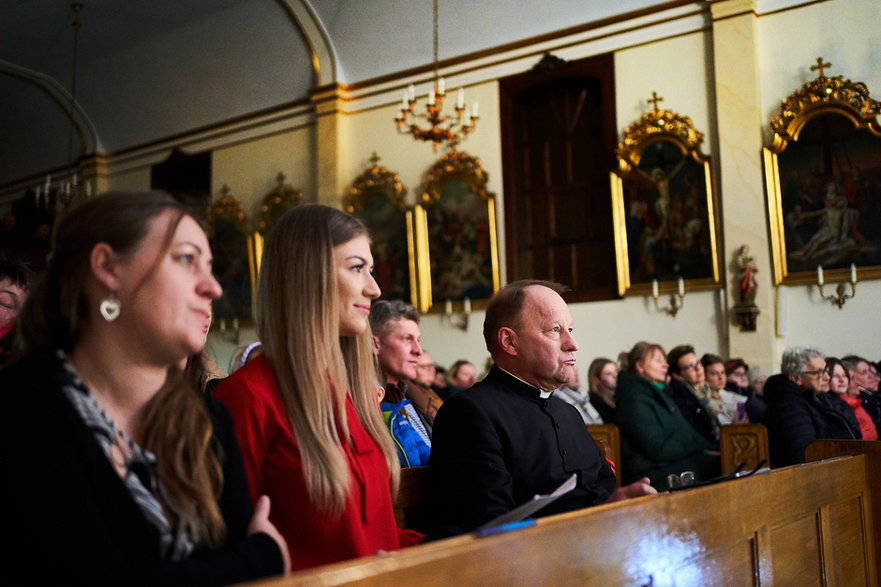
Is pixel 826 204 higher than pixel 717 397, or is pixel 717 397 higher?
pixel 826 204

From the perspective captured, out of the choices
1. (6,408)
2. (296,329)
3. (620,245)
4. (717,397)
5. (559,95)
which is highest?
(559,95)

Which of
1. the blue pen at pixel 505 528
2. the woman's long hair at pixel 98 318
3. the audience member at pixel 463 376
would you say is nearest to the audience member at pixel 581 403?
the audience member at pixel 463 376

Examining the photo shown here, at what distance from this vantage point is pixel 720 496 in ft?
8.88

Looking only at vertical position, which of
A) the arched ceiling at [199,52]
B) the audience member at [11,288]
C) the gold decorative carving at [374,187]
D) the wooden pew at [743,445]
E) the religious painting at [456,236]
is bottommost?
the wooden pew at [743,445]

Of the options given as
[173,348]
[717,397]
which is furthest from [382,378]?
[717,397]

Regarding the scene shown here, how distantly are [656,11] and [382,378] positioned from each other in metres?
8.62

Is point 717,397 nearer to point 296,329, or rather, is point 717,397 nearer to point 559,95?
point 559,95

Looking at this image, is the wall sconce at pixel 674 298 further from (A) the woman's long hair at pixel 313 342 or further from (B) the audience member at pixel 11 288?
(A) the woman's long hair at pixel 313 342

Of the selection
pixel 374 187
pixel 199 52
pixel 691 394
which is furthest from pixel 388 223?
pixel 691 394

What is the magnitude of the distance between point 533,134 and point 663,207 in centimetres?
236

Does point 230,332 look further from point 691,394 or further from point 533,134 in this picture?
point 691,394

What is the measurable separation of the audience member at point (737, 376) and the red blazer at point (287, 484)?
316 inches

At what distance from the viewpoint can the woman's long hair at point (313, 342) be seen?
88.7 inches

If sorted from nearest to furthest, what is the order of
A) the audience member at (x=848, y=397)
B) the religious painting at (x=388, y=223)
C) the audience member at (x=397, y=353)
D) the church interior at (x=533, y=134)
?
the audience member at (x=397, y=353), the audience member at (x=848, y=397), the church interior at (x=533, y=134), the religious painting at (x=388, y=223)
